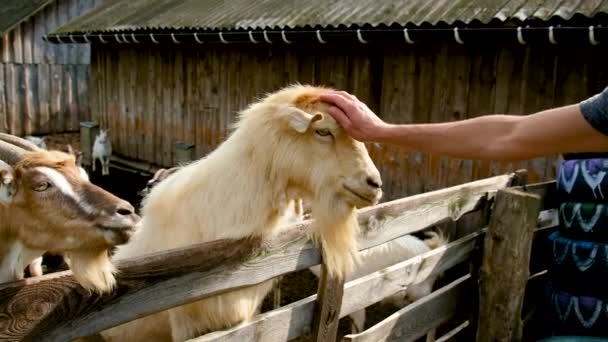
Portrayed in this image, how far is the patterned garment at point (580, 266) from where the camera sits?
11.8 ft

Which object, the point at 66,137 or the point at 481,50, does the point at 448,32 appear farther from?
the point at 66,137

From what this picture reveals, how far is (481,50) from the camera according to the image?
6145mm

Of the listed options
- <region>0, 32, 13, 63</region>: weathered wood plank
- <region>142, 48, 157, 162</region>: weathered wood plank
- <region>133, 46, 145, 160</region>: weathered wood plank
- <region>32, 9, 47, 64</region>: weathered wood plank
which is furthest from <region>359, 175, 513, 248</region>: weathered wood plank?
<region>32, 9, 47, 64</region>: weathered wood plank

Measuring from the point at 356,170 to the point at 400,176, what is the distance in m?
4.29

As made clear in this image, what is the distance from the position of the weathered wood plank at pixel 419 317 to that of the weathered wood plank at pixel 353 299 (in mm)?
157

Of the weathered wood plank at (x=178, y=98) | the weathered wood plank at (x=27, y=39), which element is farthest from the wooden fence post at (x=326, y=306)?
the weathered wood plank at (x=27, y=39)

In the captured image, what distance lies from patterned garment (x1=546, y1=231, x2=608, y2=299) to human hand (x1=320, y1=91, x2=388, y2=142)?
201 cm

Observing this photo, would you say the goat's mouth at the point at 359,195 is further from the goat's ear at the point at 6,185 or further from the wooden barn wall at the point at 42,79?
the wooden barn wall at the point at 42,79

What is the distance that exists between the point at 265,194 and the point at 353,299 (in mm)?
851

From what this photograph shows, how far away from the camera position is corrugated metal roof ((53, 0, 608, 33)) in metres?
5.35

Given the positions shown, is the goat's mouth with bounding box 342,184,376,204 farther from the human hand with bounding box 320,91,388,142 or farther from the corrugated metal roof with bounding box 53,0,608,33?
the corrugated metal roof with bounding box 53,0,608,33

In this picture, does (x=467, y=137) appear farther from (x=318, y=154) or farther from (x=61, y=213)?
(x=61, y=213)

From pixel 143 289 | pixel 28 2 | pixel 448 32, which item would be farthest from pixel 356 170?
pixel 28 2

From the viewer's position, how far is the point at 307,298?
9.64ft
